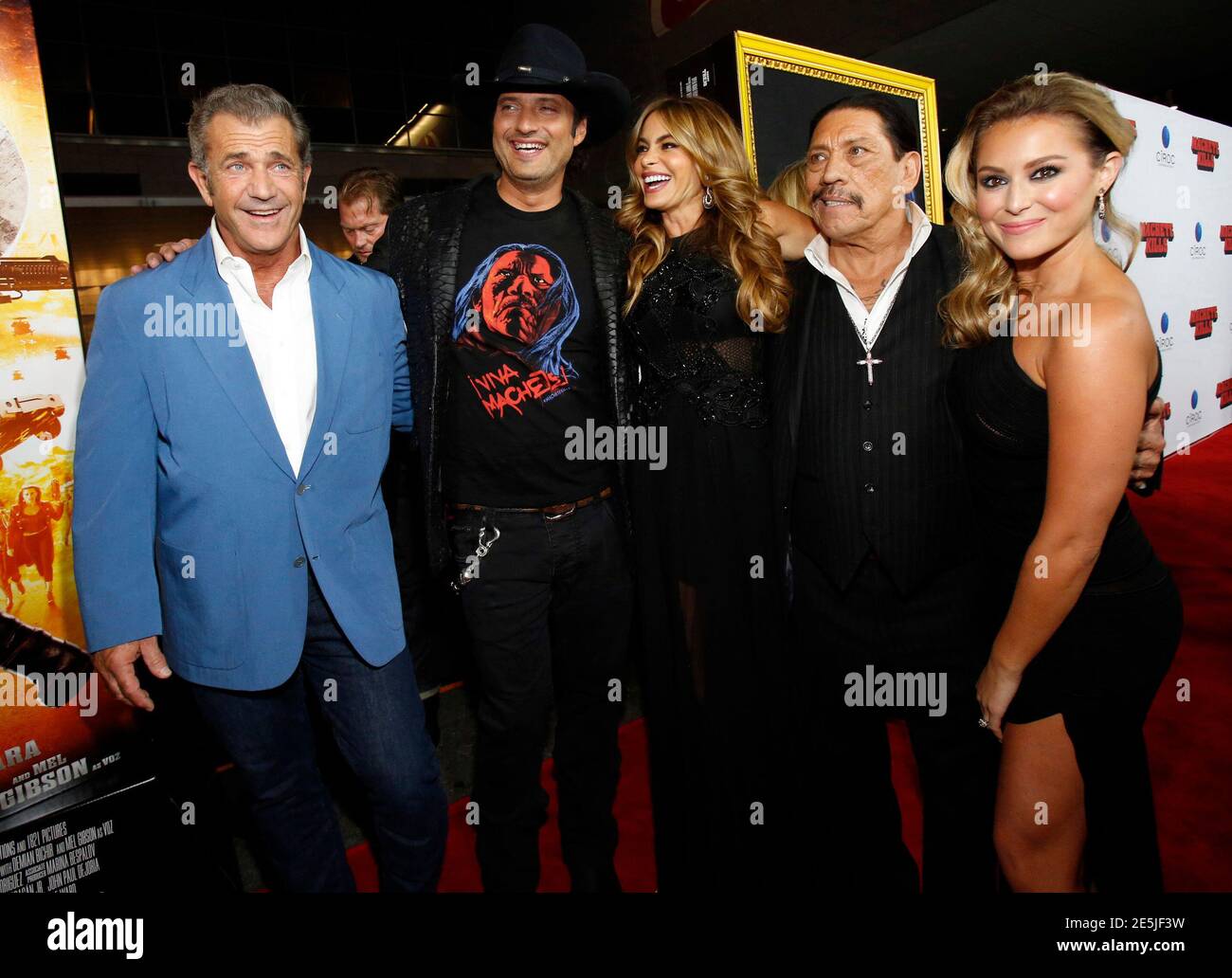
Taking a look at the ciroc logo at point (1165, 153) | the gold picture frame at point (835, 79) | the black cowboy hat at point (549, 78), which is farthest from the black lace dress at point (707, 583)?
the ciroc logo at point (1165, 153)

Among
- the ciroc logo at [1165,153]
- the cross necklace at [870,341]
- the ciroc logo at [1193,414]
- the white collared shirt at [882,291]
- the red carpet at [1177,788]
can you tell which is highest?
the ciroc logo at [1165,153]

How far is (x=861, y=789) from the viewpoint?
2035 mm

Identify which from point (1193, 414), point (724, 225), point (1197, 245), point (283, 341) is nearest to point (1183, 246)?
point (1197, 245)

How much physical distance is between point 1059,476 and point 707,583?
99cm

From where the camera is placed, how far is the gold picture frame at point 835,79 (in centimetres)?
304

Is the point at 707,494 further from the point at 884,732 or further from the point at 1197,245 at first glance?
the point at 1197,245

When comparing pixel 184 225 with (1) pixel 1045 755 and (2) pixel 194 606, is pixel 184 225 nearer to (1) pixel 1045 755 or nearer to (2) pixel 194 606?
(2) pixel 194 606

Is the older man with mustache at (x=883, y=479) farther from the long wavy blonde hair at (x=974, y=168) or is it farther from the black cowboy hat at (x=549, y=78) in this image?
the black cowboy hat at (x=549, y=78)

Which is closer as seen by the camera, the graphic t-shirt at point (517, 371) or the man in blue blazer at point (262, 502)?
the man in blue blazer at point (262, 502)

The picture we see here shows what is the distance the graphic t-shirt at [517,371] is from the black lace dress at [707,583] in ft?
0.60

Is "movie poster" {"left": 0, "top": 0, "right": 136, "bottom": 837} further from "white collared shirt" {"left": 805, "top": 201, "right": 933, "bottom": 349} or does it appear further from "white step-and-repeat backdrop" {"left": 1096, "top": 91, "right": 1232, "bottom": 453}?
"white step-and-repeat backdrop" {"left": 1096, "top": 91, "right": 1232, "bottom": 453}

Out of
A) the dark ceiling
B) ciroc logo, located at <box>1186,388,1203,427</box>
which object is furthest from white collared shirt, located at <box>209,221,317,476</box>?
the dark ceiling

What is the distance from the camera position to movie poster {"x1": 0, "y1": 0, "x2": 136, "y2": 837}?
1.96 meters

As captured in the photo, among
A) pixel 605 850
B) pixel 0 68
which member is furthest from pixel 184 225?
pixel 605 850
